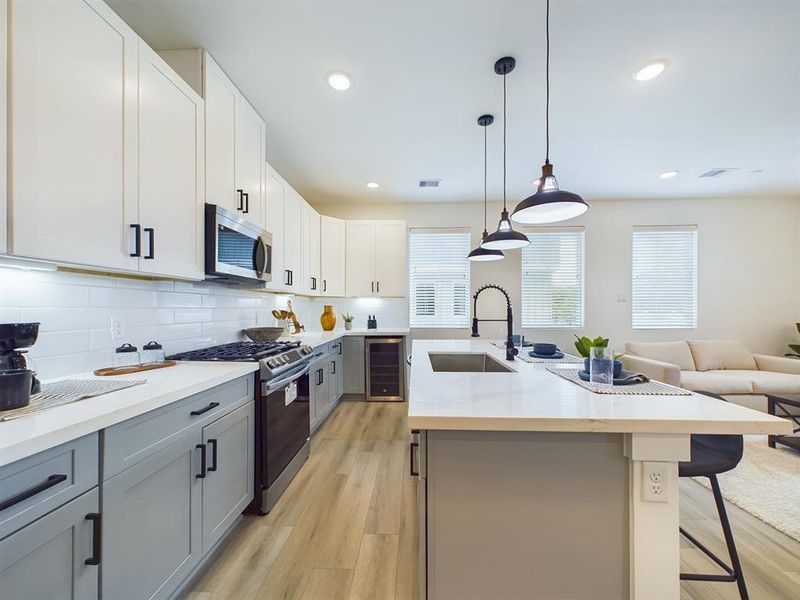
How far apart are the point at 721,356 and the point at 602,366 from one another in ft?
14.5

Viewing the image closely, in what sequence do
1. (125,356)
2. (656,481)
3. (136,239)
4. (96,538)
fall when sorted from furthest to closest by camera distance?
(125,356) → (136,239) → (656,481) → (96,538)

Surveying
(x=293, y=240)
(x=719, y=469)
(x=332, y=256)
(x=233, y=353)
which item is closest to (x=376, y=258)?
(x=332, y=256)


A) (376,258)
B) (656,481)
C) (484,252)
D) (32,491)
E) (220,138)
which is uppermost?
(220,138)

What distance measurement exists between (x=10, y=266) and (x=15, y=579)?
1115 mm

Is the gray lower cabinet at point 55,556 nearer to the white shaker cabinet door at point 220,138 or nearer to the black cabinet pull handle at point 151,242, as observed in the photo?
the black cabinet pull handle at point 151,242

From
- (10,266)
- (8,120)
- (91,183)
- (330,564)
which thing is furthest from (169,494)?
(8,120)

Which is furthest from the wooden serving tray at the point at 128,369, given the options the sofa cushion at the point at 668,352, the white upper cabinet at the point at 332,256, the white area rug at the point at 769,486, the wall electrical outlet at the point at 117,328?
the sofa cushion at the point at 668,352

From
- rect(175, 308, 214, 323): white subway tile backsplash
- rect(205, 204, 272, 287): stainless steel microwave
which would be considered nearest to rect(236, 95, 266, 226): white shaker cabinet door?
rect(205, 204, 272, 287): stainless steel microwave

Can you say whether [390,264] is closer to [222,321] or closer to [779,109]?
[222,321]

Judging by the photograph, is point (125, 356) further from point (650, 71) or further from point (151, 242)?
point (650, 71)

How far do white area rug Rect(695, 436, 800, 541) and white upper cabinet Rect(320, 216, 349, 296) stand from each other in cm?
404

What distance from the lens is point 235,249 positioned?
2225 millimetres

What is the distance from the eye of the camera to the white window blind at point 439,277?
16.4 ft

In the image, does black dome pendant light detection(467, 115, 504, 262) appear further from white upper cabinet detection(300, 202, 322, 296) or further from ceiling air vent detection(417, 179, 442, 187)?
white upper cabinet detection(300, 202, 322, 296)
